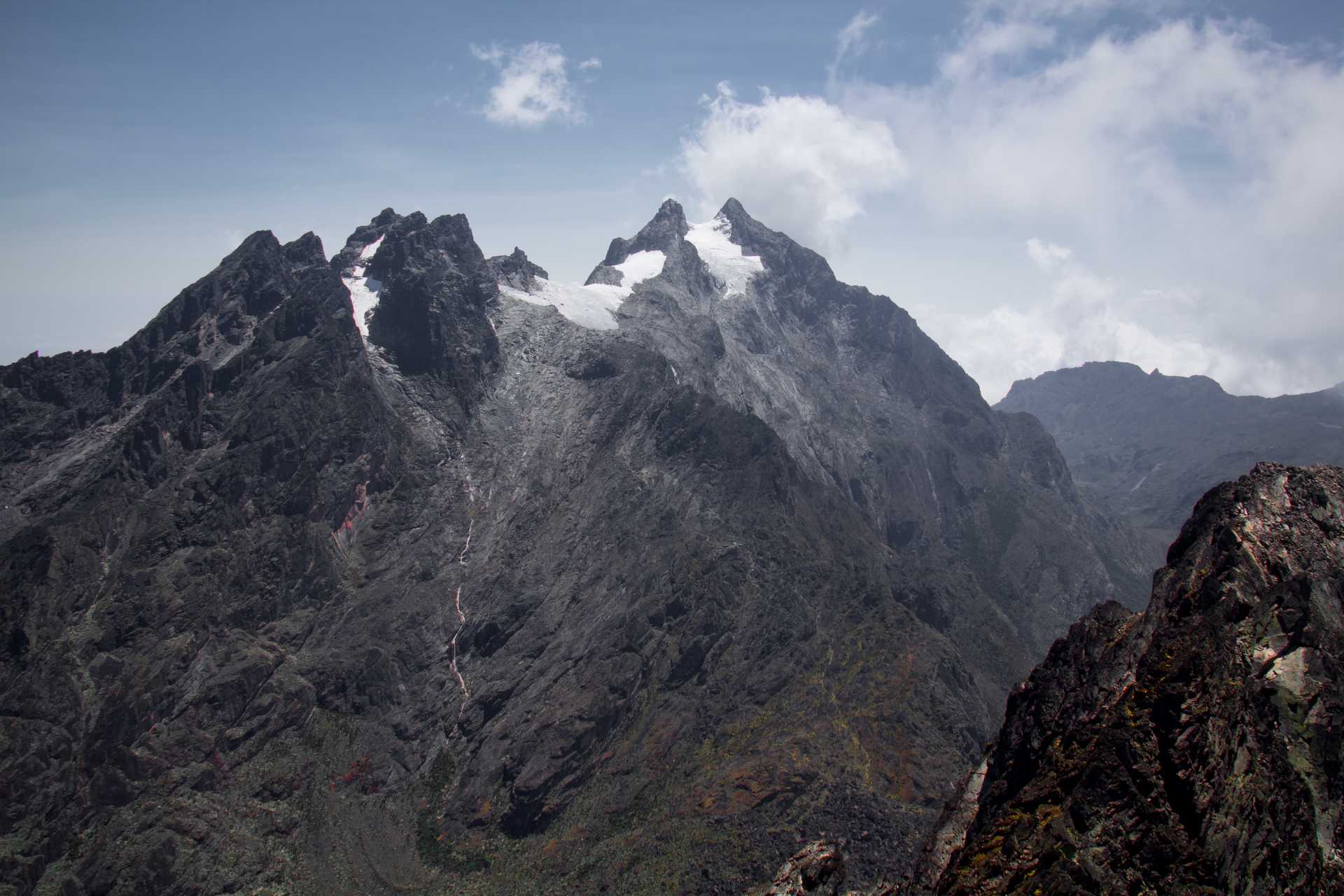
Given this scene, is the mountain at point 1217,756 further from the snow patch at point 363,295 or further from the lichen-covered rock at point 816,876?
the snow patch at point 363,295

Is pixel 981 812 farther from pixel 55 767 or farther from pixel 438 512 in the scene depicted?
pixel 438 512

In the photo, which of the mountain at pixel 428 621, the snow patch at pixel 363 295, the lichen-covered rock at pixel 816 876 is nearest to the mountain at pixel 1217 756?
the lichen-covered rock at pixel 816 876

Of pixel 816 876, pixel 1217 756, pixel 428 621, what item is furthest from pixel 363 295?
pixel 1217 756

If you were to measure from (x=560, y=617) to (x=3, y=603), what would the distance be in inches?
3144

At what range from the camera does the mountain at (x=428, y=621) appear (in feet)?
329

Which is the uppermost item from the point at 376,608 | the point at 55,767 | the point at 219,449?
the point at 219,449

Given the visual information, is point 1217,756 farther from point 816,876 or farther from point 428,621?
point 428,621

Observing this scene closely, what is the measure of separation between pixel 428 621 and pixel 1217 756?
13071cm

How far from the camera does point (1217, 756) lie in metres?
24.2

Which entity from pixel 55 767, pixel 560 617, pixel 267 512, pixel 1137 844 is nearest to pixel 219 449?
pixel 267 512

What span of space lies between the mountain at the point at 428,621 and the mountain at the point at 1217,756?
71.5 m

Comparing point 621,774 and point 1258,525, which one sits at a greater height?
point 1258,525

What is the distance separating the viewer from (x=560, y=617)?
454ft

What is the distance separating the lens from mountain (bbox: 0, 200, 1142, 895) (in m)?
100
